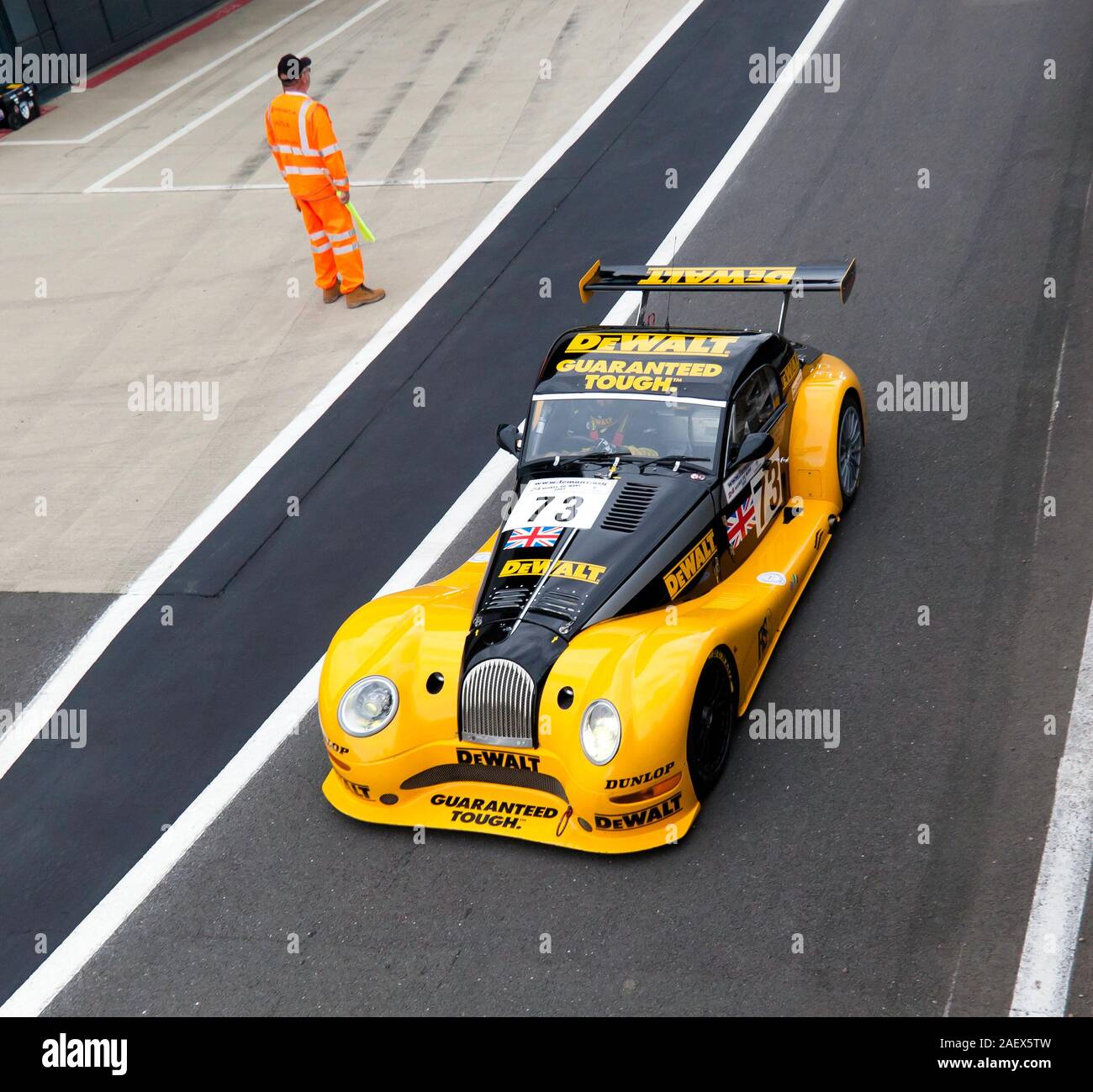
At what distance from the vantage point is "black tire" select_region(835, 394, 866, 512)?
8.43 metres

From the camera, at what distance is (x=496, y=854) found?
637cm

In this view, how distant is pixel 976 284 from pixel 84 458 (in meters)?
7.87

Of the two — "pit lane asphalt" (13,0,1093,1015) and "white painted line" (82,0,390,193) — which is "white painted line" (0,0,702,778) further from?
"white painted line" (82,0,390,193)

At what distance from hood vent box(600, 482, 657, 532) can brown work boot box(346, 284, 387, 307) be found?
6182 millimetres

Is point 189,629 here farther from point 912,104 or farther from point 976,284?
point 912,104

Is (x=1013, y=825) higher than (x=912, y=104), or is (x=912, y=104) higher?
(x=912, y=104)

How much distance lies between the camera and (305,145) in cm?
1182

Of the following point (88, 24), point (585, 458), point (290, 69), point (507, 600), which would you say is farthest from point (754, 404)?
point (88, 24)

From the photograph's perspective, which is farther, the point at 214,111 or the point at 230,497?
the point at 214,111

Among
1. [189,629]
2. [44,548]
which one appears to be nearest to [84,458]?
[44,548]

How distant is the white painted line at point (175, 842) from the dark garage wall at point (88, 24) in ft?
47.1

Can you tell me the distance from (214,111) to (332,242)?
7250mm

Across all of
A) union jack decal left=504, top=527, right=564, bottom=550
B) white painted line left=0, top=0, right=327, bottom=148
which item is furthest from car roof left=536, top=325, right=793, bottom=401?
white painted line left=0, top=0, right=327, bottom=148

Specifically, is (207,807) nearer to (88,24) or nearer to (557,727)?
(557,727)
